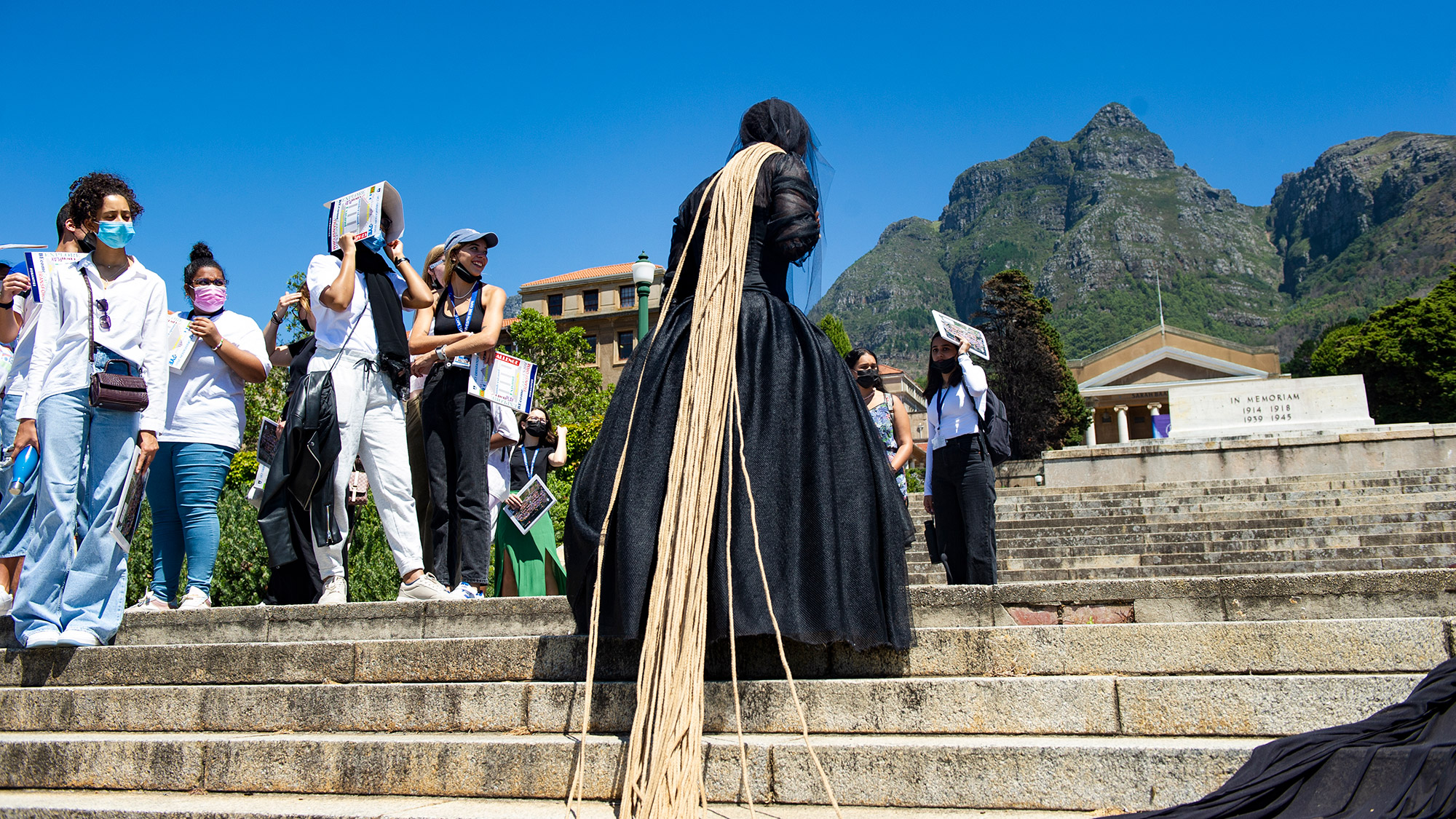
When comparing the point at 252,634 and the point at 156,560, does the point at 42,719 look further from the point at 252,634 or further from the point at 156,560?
the point at 156,560

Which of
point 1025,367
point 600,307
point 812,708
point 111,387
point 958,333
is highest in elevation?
point 600,307

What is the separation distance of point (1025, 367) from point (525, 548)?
32.2 m

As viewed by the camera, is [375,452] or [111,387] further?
[375,452]

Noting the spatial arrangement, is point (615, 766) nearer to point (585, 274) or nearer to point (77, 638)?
point (77, 638)

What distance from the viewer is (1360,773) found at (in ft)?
6.50

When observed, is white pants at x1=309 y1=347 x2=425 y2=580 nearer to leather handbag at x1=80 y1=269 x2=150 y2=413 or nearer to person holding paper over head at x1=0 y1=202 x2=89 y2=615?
leather handbag at x1=80 y1=269 x2=150 y2=413

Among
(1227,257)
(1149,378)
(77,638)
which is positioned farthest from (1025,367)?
(1227,257)

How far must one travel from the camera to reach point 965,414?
6047 millimetres

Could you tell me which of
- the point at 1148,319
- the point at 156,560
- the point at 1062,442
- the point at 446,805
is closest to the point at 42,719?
the point at 156,560

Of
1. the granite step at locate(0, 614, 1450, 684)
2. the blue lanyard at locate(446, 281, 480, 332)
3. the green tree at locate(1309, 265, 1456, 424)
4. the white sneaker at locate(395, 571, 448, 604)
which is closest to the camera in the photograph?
the granite step at locate(0, 614, 1450, 684)

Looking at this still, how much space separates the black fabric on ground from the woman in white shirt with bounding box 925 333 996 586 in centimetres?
365

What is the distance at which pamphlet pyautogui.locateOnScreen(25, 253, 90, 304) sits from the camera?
4.14 m

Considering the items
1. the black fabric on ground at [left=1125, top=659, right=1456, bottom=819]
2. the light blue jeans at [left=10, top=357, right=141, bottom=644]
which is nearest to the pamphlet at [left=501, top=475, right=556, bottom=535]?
the light blue jeans at [left=10, top=357, right=141, bottom=644]

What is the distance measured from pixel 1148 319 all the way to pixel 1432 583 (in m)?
147
